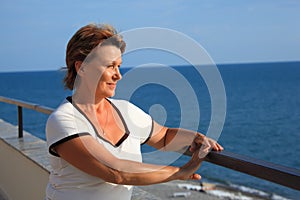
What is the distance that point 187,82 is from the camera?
144 cm

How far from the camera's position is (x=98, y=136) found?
149cm

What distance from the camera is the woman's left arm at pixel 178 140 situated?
1.58 metres

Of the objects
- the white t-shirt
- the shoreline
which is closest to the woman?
the white t-shirt

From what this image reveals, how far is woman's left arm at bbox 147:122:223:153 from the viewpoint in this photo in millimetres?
1581

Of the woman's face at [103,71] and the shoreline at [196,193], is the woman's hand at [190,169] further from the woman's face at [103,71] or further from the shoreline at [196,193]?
the shoreline at [196,193]

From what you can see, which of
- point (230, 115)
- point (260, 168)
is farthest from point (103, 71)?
point (230, 115)

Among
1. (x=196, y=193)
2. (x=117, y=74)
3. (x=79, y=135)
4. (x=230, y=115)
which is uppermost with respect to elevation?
(x=117, y=74)

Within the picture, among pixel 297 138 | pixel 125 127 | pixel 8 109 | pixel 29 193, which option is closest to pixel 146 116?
pixel 125 127

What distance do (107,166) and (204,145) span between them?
0.40 m

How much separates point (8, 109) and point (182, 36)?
6936cm

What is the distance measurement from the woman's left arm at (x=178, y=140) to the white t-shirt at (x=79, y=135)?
88 mm

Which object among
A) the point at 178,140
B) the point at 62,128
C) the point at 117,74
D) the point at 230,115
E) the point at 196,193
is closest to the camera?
the point at 62,128

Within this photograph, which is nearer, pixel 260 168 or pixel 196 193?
pixel 260 168

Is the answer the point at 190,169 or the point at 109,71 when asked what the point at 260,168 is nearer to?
the point at 190,169
